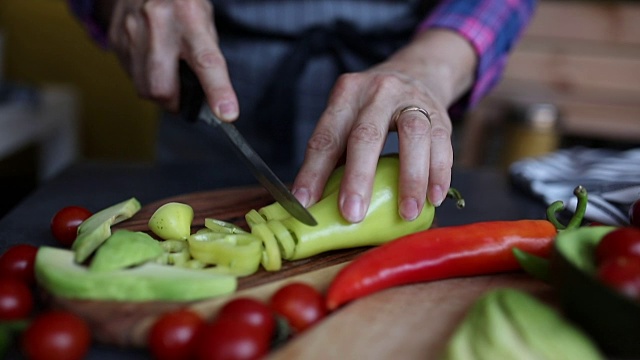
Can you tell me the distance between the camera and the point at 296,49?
4.66 feet

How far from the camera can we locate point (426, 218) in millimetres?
958

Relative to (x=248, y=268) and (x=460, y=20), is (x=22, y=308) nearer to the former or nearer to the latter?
(x=248, y=268)

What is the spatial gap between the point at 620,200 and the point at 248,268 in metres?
0.62

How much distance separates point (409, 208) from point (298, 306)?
0.81ft

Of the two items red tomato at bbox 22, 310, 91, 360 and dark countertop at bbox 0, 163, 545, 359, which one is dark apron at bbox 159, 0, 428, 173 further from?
red tomato at bbox 22, 310, 91, 360

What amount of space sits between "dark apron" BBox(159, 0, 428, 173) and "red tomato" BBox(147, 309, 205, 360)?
796 millimetres

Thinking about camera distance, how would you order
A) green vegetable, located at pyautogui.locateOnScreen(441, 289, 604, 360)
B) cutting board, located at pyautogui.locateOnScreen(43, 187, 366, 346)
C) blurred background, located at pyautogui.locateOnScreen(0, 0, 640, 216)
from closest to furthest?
green vegetable, located at pyautogui.locateOnScreen(441, 289, 604, 360), cutting board, located at pyautogui.locateOnScreen(43, 187, 366, 346), blurred background, located at pyautogui.locateOnScreen(0, 0, 640, 216)

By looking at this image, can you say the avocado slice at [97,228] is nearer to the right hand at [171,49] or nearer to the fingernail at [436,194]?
the right hand at [171,49]

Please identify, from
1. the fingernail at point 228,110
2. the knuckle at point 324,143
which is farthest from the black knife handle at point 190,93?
the knuckle at point 324,143

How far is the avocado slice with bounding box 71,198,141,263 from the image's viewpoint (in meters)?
0.79

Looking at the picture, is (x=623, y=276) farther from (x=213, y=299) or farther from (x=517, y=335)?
(x=213, y=299)

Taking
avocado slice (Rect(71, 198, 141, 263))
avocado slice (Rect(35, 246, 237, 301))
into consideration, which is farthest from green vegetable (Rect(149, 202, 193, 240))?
avocado slice (Rect(35, 246, 237, 301))

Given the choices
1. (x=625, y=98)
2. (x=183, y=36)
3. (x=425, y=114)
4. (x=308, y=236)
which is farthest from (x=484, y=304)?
(x=625, y=98)

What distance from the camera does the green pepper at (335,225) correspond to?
88cm
